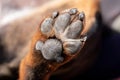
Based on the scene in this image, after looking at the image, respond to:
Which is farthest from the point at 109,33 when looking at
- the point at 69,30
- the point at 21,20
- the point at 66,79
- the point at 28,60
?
the point at 69,30

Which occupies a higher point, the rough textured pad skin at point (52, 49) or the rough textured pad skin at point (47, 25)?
the rough textured pad skin at point (47, 25)

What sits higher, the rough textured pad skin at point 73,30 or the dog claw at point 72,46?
the rough textured pad skin at point 73,30

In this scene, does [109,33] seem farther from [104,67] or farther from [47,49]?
[47,49]

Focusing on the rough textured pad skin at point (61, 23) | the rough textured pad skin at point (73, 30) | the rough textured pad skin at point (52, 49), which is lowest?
the rough textured pad skin at point (52, 49)

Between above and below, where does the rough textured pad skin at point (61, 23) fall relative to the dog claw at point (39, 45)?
above

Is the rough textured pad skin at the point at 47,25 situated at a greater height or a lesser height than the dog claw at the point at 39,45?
greater

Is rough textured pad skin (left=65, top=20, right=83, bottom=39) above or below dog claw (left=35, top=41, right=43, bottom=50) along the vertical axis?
above

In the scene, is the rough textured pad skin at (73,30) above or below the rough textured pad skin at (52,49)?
above

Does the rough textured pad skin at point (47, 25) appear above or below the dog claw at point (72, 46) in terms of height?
above
